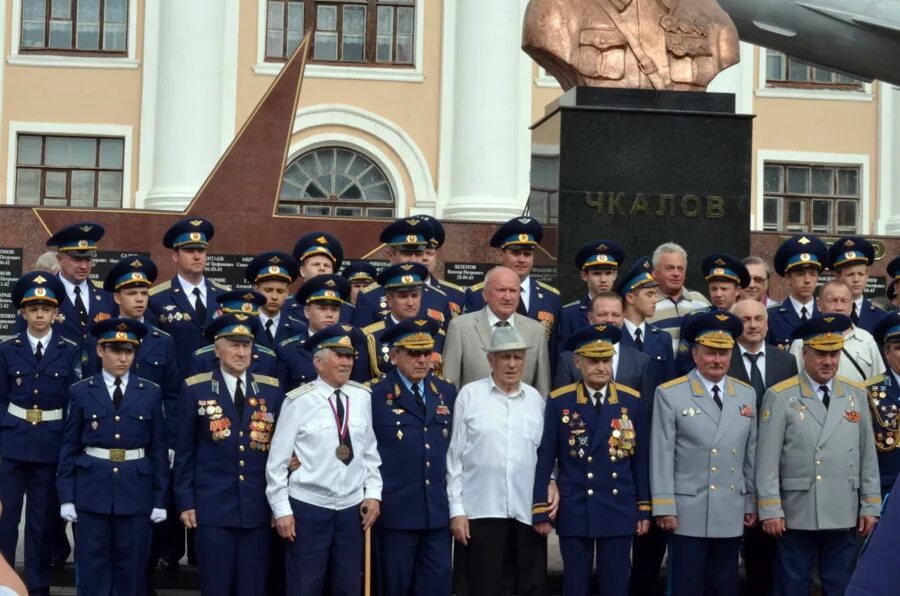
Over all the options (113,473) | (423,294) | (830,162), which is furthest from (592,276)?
(830,162)

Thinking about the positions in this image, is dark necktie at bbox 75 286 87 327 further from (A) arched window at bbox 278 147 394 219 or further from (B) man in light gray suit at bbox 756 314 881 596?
(A) arched window at bbox 278 147 394 219

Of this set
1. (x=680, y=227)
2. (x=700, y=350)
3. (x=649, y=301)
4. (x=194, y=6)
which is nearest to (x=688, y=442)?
(x=700, y=350)

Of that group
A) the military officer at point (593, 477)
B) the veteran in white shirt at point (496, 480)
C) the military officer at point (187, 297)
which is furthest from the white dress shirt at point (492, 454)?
the military officer at point (187, 297)

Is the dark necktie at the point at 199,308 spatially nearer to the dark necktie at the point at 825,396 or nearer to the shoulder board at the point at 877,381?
the dark necktie at the point at 825,396

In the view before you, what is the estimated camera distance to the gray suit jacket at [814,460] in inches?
326

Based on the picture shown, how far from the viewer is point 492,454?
27.0ft

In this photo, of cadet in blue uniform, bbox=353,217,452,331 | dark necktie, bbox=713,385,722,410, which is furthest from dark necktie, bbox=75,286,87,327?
dark necktie, bbox=713,385,722,410

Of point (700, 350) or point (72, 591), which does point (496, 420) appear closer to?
point (700, 350)

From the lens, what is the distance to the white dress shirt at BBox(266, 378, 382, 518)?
26.0ft

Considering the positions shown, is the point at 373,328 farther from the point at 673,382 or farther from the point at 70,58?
the point at 70,58

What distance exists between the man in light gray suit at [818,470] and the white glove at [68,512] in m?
3.40

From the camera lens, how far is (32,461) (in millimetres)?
8531

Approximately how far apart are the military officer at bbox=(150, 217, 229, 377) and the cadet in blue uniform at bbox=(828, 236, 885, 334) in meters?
3.72

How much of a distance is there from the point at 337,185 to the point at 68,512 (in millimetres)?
18853
